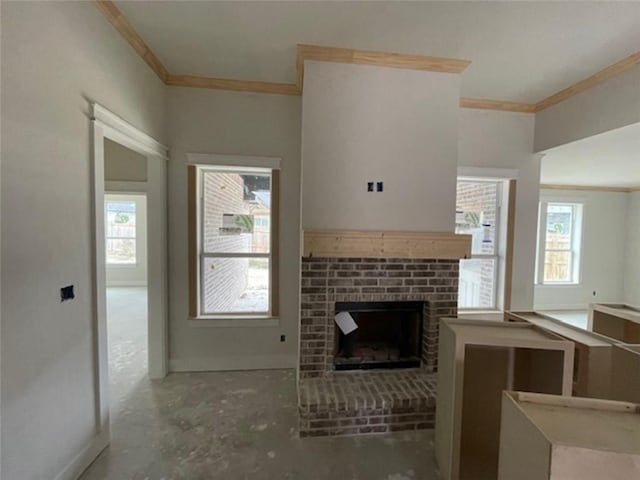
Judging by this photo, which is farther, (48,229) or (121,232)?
(121,232)

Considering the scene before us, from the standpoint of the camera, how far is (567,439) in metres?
0.96

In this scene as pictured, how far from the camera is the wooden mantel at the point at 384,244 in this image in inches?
93.4

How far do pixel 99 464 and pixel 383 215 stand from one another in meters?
2.63

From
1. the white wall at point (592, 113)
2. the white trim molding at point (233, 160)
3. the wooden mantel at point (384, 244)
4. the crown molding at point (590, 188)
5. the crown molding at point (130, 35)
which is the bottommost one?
the wooden mantel at point (384, 244)

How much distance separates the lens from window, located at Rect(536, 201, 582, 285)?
20.2 ft

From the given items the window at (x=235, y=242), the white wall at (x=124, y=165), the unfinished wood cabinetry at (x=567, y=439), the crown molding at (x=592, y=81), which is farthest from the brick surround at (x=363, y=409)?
the white wall at (x=124, y=165)

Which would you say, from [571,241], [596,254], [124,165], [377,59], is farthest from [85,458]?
[596,254]

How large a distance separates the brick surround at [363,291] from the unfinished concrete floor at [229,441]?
513 millimetres

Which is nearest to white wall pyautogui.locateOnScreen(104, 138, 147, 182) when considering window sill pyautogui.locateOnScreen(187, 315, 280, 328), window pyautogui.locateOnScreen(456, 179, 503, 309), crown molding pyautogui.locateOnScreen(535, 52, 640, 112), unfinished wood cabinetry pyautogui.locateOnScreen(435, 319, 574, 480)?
window sill pyautogui.locateOnScreen(187, 315, 280, 328)

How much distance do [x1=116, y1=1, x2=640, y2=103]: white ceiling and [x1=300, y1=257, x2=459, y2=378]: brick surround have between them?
67.6 inches

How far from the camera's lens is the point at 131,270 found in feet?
24.3

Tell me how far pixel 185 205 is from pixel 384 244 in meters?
2.00

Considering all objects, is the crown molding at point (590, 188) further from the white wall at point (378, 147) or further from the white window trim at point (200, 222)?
the white window trim at point (200, 222)

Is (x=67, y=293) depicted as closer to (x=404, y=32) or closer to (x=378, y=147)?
(x=378, y=147)
